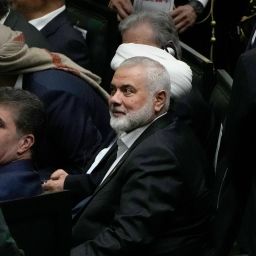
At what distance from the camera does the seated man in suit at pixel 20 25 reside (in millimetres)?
3969

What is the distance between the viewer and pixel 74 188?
3480mm

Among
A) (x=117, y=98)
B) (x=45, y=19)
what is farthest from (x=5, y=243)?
(x=45, y=19)

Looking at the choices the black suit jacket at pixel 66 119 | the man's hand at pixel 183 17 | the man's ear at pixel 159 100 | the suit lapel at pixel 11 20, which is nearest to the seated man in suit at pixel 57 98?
the black suit jacket at pixel 66 119

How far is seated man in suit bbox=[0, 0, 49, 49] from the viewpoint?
13.0 feet

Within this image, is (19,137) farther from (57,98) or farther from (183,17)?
(183,17)

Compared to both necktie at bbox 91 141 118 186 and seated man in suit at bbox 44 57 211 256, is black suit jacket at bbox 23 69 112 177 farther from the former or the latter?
seated man in suit at bbox 44 57 211 256

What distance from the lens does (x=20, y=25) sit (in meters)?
4.04

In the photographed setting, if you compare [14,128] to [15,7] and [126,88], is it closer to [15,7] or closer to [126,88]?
[126,88]

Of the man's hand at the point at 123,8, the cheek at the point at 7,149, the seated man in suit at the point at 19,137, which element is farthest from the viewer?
the man's hand at the point at 123,8

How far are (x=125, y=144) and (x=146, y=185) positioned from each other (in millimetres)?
436

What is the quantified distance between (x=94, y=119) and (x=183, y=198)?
0.94m

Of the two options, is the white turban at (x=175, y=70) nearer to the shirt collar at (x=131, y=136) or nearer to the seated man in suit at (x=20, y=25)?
the shirt collar at (x=131, y=136)

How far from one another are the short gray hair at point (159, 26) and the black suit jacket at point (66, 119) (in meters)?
0.49

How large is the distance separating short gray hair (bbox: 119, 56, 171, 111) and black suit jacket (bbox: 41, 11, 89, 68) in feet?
3.62
